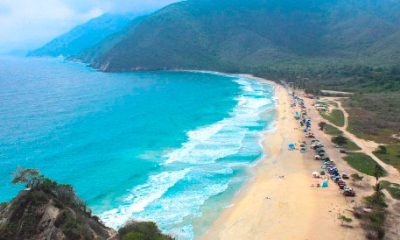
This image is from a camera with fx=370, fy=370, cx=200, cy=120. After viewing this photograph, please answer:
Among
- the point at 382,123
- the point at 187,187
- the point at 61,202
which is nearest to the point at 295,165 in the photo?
the point at 187,187

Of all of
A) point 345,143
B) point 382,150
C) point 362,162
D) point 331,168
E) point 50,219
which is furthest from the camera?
point 345,143

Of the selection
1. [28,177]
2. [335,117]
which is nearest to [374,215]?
[28,177]

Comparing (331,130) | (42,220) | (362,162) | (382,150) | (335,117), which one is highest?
(42,220)

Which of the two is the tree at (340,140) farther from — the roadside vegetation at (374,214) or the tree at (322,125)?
the roadside vegetation at (374,214)

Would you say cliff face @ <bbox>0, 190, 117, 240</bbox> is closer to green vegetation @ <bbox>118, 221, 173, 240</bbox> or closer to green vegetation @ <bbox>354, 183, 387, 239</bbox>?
green vegetation @ <bbox>118, 221, 173, 240</bbox>

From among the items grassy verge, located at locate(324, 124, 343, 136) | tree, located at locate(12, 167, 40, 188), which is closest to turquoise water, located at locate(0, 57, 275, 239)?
grassy verge, located at locate(324, 124, 343, 136)

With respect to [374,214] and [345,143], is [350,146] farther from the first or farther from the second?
[374,214]
